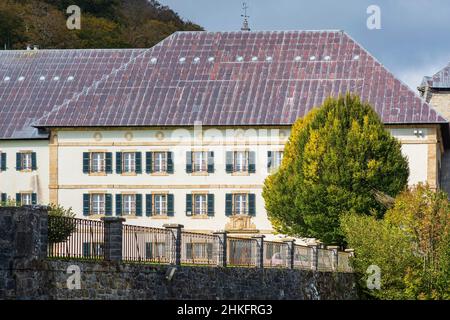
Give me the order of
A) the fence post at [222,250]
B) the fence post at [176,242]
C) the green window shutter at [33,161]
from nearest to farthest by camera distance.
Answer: the fence post at [176,242]
the fence post at [222,250]
the green window shutter at [33,161]

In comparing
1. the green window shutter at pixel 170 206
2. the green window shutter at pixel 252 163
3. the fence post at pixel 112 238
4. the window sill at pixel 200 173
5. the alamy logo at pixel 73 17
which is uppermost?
the alamy logo at pixel 73 17

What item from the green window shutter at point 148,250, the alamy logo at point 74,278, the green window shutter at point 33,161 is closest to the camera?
the alamy logo at point 74,278

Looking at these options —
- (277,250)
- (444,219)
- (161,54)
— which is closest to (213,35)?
(161,54)

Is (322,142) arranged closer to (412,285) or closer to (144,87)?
(144,87)

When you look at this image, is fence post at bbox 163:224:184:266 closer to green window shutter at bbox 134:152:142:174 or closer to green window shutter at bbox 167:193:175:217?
green window shutter at bbox 167:193:175:217

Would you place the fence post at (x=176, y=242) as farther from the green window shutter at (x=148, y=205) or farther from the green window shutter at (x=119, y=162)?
the green window shutter at (x=119, y=162)

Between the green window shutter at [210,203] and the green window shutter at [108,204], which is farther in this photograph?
the green window shutter at [108,204]

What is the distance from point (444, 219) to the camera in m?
65.5

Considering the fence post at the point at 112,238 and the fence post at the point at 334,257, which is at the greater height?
the fence post at the point at 112,238

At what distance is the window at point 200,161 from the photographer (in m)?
92.7

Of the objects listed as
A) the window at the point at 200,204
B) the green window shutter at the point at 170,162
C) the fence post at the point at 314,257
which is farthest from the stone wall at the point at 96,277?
the green window shutter at the point at 170,162

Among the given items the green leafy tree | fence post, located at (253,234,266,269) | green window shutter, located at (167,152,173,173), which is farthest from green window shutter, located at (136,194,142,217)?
fence post, located at (253,234,266,269)

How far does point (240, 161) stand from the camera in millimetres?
92688

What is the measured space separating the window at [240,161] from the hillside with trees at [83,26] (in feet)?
143
